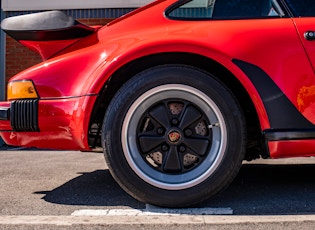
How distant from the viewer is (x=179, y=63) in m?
2.57

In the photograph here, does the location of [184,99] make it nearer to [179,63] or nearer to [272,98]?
[179,63]

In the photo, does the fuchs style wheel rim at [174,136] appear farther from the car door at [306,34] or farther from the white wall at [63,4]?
the white wall at [63,4]

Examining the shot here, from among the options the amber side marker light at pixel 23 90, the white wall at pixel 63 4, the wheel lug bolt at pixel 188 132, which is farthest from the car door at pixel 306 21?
the white wall at pixel 63 4

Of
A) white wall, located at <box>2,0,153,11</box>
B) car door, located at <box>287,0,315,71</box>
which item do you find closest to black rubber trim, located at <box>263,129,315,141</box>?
car door, located at <box>287,0,315,71</box>

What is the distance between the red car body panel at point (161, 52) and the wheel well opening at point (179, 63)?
0.07 metres

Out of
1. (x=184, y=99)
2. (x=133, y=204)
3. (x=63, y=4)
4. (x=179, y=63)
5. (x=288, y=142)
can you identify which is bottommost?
(x=133, y=204)

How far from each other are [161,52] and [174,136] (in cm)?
51

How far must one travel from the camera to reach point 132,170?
7.98 ft

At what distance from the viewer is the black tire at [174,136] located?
2.41 metres

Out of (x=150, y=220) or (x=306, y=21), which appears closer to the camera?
(x=150, y=220)

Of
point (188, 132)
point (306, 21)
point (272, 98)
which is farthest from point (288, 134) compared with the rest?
point (306, 21)

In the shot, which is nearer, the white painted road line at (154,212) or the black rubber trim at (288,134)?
the white painted road line at (154,212)

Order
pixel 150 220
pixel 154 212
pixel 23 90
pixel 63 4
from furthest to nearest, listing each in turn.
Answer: pixel 63 4 → pixel 23 90 → pixel 154 212 → pixel 150 220

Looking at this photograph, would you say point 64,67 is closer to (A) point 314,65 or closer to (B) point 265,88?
(B) point 265,88
